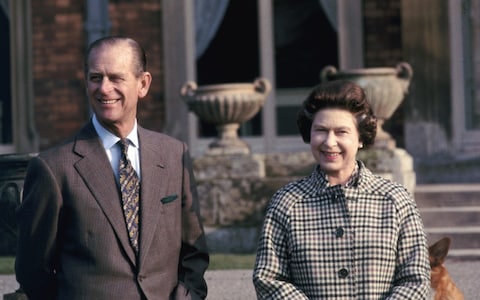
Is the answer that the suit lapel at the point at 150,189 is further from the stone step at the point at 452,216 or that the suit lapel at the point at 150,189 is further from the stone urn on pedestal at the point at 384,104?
the stone step at the point at 452,216

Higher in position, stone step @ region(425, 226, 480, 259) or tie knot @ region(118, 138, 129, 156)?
tie knot @ region(118, 138, 129, 156)

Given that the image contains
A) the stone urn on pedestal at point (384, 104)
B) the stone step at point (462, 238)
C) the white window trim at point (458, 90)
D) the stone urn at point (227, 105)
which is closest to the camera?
the stone step at point (462, 238)

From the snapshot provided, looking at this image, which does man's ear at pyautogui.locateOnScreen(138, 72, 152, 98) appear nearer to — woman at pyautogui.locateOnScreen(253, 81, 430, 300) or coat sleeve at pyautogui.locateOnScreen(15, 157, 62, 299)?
coat sleeve at pyautogui.locateOnScreen(15, 157, 62, 299)

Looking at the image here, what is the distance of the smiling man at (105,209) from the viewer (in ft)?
11.4

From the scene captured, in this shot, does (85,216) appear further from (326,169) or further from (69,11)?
(69,11)

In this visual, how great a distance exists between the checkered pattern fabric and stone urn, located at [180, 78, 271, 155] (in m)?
6.35

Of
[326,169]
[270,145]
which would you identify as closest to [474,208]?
[270,145]

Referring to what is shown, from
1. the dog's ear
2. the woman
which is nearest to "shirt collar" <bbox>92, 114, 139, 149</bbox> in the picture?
the woman

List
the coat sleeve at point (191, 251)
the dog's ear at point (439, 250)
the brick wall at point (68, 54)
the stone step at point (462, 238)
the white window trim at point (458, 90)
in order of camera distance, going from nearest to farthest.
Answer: the coat sleeve at point (191, 251) → the dog's ear at point (439, 250) → the stone step at point (462, 238) → the white window trim at point (458, 90) → the brick wall at point (68, 54)

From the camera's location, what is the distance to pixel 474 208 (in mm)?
9898

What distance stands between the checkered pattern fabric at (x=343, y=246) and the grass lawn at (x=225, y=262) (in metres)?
4.98

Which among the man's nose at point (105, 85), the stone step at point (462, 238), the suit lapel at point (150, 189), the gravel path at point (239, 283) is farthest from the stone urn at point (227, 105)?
the man's nose at point (105, 85)

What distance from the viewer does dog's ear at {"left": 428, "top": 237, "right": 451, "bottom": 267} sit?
213 inches

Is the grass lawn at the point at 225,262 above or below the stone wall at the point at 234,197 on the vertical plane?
below
